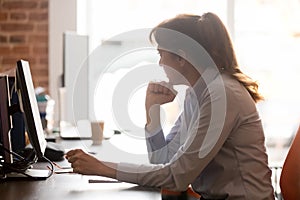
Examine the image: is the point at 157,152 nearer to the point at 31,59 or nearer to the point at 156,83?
the point at 156,83

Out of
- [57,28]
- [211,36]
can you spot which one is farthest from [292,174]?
[57,28]

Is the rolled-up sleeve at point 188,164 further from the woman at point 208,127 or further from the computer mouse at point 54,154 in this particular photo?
the computer mouse at point 54,154

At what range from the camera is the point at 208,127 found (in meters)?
1.51

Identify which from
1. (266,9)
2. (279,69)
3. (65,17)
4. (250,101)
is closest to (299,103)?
(279,69)

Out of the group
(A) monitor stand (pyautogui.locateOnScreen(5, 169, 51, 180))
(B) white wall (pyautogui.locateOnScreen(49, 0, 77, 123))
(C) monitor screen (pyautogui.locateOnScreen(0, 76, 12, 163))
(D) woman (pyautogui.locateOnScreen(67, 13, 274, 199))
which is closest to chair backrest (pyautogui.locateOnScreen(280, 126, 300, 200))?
(D) woman (pyautogui.locateOnScreen(67, 13, 274, 199))

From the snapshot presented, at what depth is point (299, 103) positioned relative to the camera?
4.03 meters

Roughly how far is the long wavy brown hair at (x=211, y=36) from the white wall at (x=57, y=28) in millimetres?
2371

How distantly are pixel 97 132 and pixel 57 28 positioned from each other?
170 centimetres

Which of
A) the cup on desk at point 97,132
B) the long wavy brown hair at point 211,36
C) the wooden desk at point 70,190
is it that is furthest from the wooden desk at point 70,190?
the cup on desk at point 97,132

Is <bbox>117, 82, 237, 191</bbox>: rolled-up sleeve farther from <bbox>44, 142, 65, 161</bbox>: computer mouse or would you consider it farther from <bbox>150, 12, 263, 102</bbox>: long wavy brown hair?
<bbox>44, 142, 65, 161</bbox>: computer mouse

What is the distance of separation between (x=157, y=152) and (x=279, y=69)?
234 centimetres

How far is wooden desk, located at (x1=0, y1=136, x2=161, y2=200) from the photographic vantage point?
4.48 feet

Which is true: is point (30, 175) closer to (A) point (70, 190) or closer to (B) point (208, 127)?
(A) point (70, 190)

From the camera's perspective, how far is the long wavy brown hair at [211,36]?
5.45 ft
